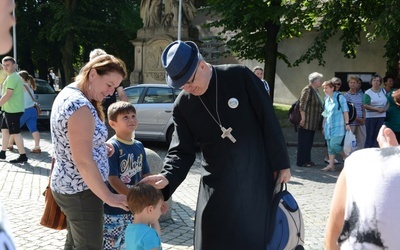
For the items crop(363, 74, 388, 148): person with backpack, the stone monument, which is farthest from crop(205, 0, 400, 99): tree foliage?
A: crop(363, 74, 388, 148): person with backpack

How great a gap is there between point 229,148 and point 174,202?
3.85m

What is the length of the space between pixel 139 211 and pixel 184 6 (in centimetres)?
1580

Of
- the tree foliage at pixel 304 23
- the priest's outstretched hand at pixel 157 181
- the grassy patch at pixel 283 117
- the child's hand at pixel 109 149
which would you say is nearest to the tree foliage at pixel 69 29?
the tree foliage at pixel 304 23

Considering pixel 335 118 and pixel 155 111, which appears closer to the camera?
pixel 335 118

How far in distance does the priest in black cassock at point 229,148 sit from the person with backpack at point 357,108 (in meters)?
7.34

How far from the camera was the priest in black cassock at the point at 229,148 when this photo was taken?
10.0 feet

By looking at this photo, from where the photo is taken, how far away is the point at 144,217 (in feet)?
9.86

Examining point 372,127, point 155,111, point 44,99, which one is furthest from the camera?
point 44,99

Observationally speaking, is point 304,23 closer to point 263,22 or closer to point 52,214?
point 263,22

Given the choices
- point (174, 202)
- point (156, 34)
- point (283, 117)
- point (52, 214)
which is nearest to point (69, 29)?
point (156, 34)

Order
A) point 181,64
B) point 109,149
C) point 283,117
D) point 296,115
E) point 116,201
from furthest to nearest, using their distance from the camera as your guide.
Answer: point 283,117
point 296,115
point 109,149
point 181,64
point 116,201

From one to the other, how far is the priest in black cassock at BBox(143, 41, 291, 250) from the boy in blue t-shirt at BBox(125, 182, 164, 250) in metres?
0.14

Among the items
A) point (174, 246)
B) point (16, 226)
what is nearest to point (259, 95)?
point (174, 246)

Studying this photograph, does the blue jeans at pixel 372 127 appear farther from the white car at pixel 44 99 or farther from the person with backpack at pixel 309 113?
the white car at pixel 44 99
